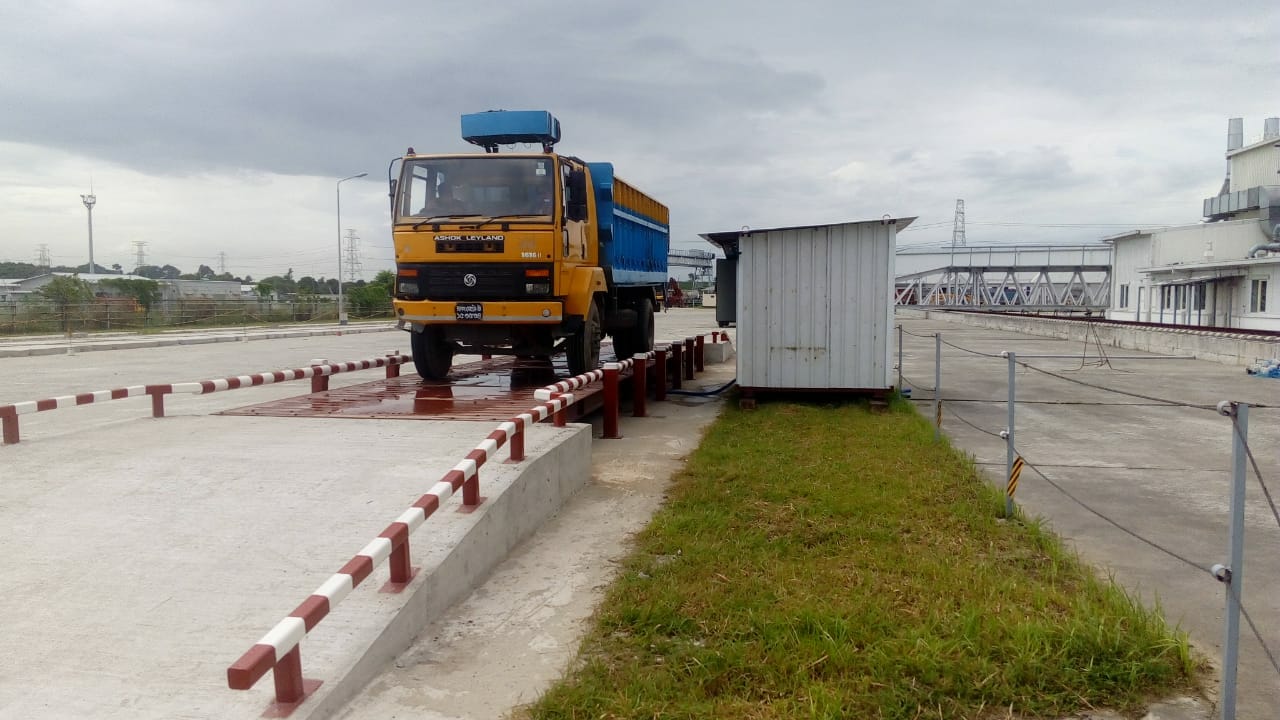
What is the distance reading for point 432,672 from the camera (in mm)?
4254

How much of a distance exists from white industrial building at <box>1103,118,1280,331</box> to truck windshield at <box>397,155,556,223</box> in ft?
96.5

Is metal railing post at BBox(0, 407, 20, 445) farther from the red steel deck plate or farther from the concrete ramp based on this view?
the red steel deck plate

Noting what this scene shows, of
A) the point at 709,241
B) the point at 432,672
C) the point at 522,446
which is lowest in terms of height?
the point at 432,672

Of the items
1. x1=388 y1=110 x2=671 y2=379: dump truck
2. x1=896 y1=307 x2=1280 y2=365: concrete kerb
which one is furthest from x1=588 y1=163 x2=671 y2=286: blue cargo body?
x1=896 y1=307 x2=1280 y2=365: concrete kerb

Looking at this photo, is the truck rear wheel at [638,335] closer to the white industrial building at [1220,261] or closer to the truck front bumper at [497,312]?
the truck front bumper at [497,312]

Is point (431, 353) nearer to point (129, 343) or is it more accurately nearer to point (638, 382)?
point (638, 382)

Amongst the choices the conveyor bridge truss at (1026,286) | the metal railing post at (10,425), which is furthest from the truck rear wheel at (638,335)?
the conveyor bridge truss at (1026,286)

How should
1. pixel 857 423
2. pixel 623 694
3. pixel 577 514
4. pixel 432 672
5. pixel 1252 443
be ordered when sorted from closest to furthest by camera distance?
pixel 623 694 → pixel 432 672 → pixel 577 514 → pixel 1252 443 → pixel 857 423

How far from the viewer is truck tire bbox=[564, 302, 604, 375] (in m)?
11.0

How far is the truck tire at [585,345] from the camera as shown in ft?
36.2

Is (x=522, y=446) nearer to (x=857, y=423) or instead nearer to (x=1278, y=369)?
(x=857, y=423)

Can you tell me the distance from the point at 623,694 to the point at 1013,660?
72.2 inches

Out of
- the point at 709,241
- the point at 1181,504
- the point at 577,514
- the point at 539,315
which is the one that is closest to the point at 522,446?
the point at 577,514

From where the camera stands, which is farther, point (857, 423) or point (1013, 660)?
point (857, 423)
